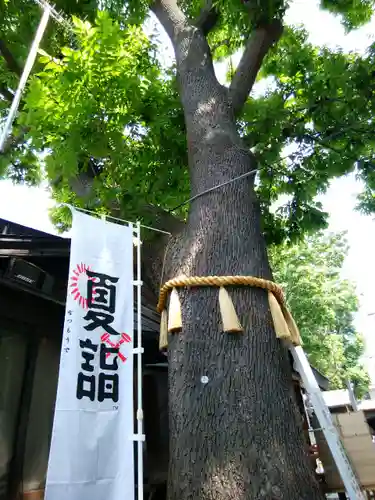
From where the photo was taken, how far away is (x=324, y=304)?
57.6ft

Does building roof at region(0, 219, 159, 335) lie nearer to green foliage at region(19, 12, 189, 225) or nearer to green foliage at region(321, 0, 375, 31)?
green foliage at region(19, 12, 189, 225)

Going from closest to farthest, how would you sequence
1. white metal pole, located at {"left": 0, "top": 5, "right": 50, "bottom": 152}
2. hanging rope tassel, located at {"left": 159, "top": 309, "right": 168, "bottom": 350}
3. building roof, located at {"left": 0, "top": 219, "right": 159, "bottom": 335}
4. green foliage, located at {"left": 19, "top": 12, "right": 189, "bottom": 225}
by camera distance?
1. white metal pole, located at {"left": 0, "top": 5, "right": 50, "bottom": 152}
2. hanging rope tassel, located at {"left": 159, "top": 309, "right": 168, "bottom": 350}
3. building roof, located at {"left": 0, "top": 219, "right": 159, "bottom": 335}
4. green foliage, located at {"left": 19, "top": 12, "right": 189, "bottom": 225}

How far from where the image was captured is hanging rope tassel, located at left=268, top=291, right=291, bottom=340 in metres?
2.81

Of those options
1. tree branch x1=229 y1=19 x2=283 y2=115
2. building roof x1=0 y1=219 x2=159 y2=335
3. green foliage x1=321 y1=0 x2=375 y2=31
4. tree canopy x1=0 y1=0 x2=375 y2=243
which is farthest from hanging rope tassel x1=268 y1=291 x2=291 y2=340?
green foliage x1=321 y1=0 x2=375 y2=31

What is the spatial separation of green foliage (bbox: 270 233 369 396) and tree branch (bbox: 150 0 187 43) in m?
8.82

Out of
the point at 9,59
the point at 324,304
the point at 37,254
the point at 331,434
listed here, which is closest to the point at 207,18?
the point at 9,59

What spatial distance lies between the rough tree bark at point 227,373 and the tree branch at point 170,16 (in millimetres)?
2280

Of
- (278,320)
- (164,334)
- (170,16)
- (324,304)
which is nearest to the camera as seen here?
(278,320)

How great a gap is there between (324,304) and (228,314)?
16.0m

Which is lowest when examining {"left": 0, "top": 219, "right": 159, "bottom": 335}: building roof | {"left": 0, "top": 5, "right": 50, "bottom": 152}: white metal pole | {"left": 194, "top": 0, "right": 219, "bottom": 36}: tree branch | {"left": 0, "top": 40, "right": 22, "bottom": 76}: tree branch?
{"left": 0, "top": 219, "right": 159, "bottom": 335}: building roof

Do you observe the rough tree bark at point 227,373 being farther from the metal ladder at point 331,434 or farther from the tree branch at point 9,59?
the tree branch at point 9,59

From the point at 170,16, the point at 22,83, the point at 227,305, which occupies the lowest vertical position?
the point at 227,305

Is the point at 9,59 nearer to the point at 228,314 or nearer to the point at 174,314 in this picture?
the point at 174,314

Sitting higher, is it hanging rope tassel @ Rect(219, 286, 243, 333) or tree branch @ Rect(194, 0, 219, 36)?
tree branch @ Rect(194, 0, 219, 36)
